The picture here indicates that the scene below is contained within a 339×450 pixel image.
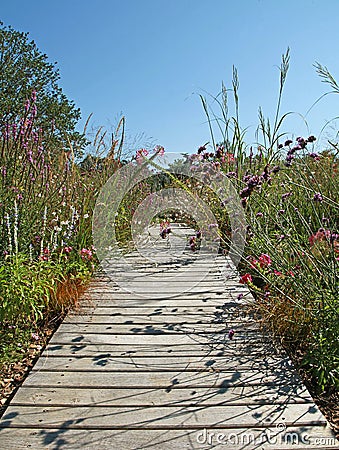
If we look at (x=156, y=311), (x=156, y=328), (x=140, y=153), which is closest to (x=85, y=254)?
(x=156, y=311)

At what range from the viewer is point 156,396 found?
70.2 inches

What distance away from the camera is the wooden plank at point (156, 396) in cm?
173

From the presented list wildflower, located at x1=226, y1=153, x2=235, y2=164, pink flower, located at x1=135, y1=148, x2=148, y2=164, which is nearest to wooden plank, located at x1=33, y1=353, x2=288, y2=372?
wildflower, located at x1=226, y1=153, x2=235, y2=164

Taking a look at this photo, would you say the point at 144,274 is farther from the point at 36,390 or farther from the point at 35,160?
the point at 36,390

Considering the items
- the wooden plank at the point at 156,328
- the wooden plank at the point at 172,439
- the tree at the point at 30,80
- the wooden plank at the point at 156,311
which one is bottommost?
the wooden plank at the point at 172,439

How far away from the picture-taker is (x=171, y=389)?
72.6 inches

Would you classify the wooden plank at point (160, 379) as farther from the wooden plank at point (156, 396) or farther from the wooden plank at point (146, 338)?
the wooden plank at point (146, 338)

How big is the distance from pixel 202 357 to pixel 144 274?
5.89 ft

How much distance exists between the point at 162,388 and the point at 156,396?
0.07 metres

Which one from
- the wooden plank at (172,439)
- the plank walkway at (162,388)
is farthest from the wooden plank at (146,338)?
the wooden plank at (172,439)

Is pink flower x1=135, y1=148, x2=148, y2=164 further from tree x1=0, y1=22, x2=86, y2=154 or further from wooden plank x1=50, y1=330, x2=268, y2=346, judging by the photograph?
tree x1=0, y1=22, x2=86, y2=154

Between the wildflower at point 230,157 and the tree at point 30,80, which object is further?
the tree at point 30,80

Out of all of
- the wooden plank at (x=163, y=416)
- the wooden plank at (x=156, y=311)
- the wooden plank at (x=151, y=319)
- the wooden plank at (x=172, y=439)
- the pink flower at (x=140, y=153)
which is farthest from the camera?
the pink flower at (x=140, y=153)

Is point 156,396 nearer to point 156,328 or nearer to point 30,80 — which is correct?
point 156,328
